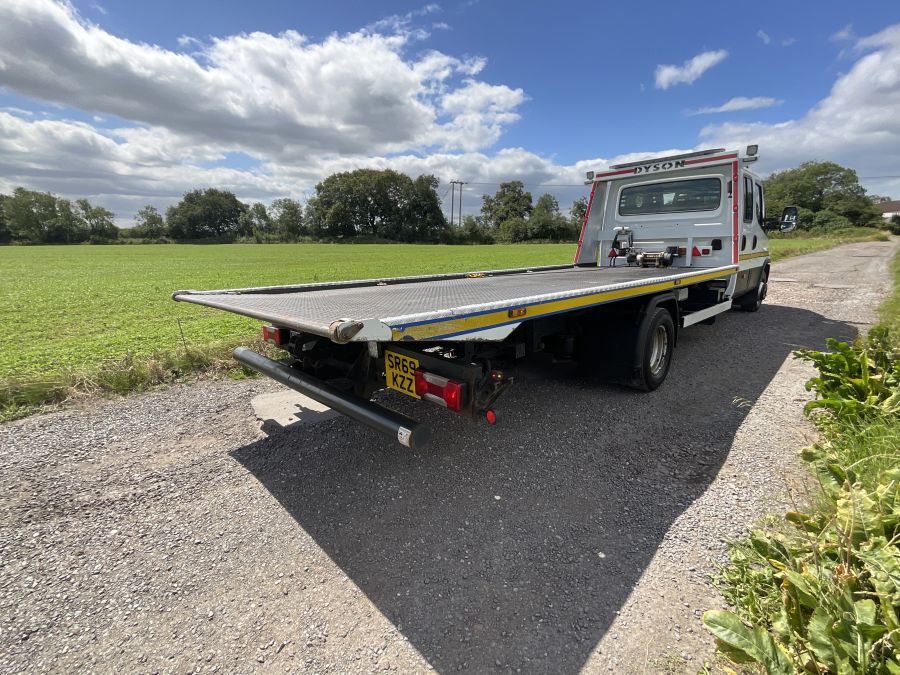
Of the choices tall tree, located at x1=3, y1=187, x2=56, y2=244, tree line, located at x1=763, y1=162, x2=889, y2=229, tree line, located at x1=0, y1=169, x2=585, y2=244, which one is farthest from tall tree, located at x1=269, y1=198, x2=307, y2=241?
tree line, located at x1=763, y1=162, x2=889, y2=229

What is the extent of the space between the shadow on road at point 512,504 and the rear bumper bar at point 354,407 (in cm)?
62

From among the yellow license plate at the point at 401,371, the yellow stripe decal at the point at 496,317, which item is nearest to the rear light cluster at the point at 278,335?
the yellow license plate at the point at 401,371

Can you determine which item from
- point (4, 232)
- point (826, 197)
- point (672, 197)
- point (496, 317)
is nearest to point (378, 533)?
point (496, 317)

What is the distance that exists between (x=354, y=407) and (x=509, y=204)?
9550 cm

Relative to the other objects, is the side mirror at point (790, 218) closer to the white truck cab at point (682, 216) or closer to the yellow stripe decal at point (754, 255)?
the white truck cab at point (682, 216)

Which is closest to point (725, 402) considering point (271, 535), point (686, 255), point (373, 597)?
point (686, 255)

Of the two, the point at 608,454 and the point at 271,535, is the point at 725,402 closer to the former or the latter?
the point at 608,454

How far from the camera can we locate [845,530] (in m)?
1.80

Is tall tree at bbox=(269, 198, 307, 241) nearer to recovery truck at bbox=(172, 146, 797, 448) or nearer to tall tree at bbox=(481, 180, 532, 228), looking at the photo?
tall tree at bbox=(481, 180, 532, 228)

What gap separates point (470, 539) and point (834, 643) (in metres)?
1.55

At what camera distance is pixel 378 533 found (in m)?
2.49

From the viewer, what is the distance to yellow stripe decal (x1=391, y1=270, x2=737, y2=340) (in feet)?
6.89

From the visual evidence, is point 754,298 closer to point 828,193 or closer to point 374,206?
point 374,206

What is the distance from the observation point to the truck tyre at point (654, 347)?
4.21 m
